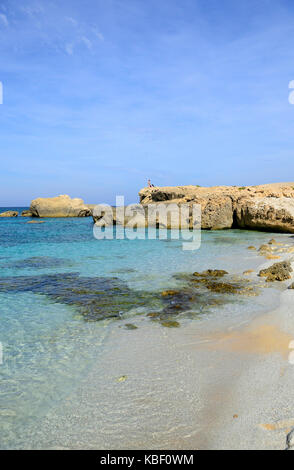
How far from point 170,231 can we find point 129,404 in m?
20.3

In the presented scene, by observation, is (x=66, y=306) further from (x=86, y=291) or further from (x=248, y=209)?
(x=248, y=209)

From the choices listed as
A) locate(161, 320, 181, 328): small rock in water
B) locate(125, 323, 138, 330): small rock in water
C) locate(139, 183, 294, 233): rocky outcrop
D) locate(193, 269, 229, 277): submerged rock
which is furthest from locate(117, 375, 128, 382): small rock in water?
locate(139, 183, 294, 233): rocky outcrop

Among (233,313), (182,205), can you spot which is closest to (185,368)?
(233,313)

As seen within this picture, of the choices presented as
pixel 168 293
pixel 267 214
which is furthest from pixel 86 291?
pixel 267 214

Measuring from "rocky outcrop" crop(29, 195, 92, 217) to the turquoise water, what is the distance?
1368 inches

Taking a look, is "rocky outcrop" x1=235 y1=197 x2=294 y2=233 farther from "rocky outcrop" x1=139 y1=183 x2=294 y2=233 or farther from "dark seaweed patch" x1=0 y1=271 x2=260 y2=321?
"dark seaweed patch" x1=0 y1=271 x2=260 y2=321

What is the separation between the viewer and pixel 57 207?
159ft

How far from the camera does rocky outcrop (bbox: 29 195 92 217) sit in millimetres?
48625

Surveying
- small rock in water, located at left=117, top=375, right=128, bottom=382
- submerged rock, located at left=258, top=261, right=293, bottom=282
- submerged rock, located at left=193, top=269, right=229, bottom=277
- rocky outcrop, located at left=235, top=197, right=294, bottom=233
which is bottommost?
small rock in water, located at left=117, top=375, right=128, bottom=382

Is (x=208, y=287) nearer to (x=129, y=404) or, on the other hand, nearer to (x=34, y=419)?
(x=129, y=404)

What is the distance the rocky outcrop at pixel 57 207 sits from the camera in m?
48.6

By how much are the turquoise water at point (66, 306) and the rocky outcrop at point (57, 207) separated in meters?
34.8

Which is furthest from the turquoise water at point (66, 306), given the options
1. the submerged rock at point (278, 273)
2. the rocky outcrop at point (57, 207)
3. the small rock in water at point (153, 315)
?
the rocky outcrop at point (57, 207)

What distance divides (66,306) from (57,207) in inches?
1710
